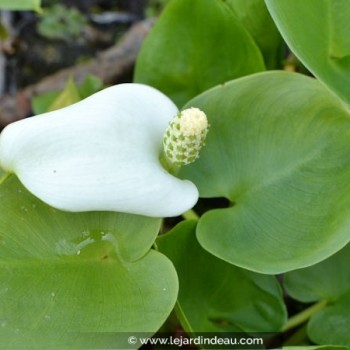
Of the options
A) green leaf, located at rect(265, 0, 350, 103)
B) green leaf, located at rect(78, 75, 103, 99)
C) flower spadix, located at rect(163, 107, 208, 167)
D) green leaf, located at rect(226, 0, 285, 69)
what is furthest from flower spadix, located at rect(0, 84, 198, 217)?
green leaf, located at rect(78, 75, 103, 99)

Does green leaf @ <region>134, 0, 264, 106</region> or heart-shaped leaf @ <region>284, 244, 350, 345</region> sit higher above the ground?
green leaf @ <region>134, 0, 264, 106</region>

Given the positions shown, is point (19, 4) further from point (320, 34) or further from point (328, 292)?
point (328, 292)

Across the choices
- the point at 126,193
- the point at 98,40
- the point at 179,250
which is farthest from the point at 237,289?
the point at 98,40

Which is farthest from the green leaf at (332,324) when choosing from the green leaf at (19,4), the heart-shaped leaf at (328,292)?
the green leaf at (19,4)

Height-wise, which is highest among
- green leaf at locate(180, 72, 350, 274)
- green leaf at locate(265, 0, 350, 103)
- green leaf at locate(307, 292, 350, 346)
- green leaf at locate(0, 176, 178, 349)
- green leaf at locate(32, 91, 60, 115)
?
→ green leaf at locate(265, 0, 350, 103)

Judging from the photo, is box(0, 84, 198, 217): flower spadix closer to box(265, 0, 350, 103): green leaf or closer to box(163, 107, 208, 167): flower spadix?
box(163, 107, 208, 167): flower spadix

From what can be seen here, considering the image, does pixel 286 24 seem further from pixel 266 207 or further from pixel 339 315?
pixel 339 315
